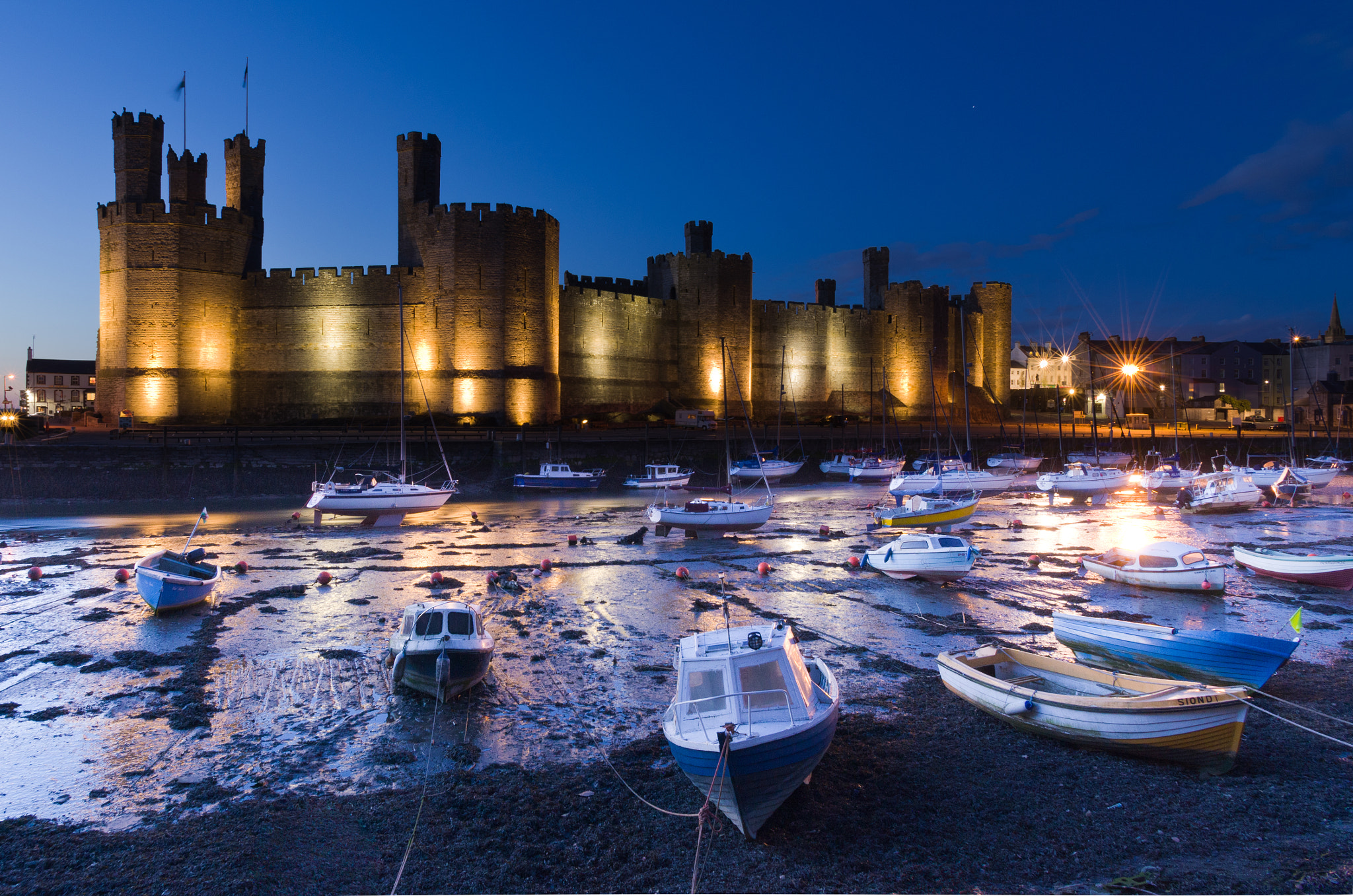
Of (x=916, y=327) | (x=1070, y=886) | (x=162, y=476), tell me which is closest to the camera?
(x=1070, y=886)

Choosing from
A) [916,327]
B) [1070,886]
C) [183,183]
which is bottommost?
[1070,886]

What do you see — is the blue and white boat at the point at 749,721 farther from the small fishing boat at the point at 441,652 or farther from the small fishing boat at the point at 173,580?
the small fishing boat at the point at 173,580

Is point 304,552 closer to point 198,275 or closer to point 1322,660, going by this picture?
point 1322,660

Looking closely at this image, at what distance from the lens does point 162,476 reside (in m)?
28.3

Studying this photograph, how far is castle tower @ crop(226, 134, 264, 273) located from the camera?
36875 mm

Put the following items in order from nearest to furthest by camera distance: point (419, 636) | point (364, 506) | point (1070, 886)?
1. point (1070, 886)
2. point (419, 636)
3. point (364, 506)

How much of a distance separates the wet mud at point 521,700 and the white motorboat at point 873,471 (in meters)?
17.9

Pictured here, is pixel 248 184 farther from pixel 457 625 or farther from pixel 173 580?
pixel 457 625

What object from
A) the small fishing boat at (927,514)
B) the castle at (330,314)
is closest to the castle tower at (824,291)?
the castle at (330,314)

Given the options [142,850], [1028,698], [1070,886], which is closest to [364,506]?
[142,850]

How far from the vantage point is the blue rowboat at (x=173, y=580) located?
12.0m

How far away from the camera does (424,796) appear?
6.56 meters

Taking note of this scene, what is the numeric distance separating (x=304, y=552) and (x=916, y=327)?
41325 millimetres

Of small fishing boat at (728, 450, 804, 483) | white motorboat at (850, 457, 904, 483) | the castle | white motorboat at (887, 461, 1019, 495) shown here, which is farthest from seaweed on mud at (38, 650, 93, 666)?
white motorboat at (850, 457, 904, 483)
